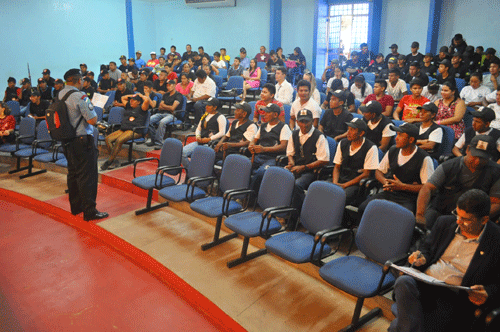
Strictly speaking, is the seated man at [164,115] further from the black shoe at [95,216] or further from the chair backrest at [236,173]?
the chair backrest at [236,173]

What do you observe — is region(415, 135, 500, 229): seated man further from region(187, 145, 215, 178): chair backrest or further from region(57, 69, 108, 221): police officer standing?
region(57, 69, 108, 221): police officer standing

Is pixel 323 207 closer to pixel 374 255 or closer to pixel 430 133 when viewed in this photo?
pixel 374 255

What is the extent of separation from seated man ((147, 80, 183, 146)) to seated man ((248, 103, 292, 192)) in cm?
264

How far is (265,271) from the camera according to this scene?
3551mm

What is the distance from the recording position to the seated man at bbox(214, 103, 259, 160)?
4.98 metres

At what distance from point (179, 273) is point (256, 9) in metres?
12.0

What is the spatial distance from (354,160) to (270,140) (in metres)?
1.18

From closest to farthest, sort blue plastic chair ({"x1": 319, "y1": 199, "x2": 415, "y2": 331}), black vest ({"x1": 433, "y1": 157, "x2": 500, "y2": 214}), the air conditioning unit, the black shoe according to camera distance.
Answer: blue plastic chair ({"x1": 319, "y1": 199, "x2": 415, "y2": 331}) < black vest ({"x1": 433, "y1": 157, "x2": 500, "y2": 214}) < the black shoe < the air conditioning unit

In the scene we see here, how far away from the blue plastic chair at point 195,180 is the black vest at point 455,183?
2.35 metres

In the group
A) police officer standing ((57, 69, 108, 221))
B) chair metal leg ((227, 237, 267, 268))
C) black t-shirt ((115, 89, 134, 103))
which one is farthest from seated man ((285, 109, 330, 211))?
black t-shirt ((115, 89, 134, 103))

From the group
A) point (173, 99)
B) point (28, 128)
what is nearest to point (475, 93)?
point (173, 99)

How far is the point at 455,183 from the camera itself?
3236mm

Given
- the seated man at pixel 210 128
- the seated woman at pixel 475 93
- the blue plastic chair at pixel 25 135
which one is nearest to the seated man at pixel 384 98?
the seated woman at pixel 475 93

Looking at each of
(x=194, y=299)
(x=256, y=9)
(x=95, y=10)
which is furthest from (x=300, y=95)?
(x=95, y=10)
